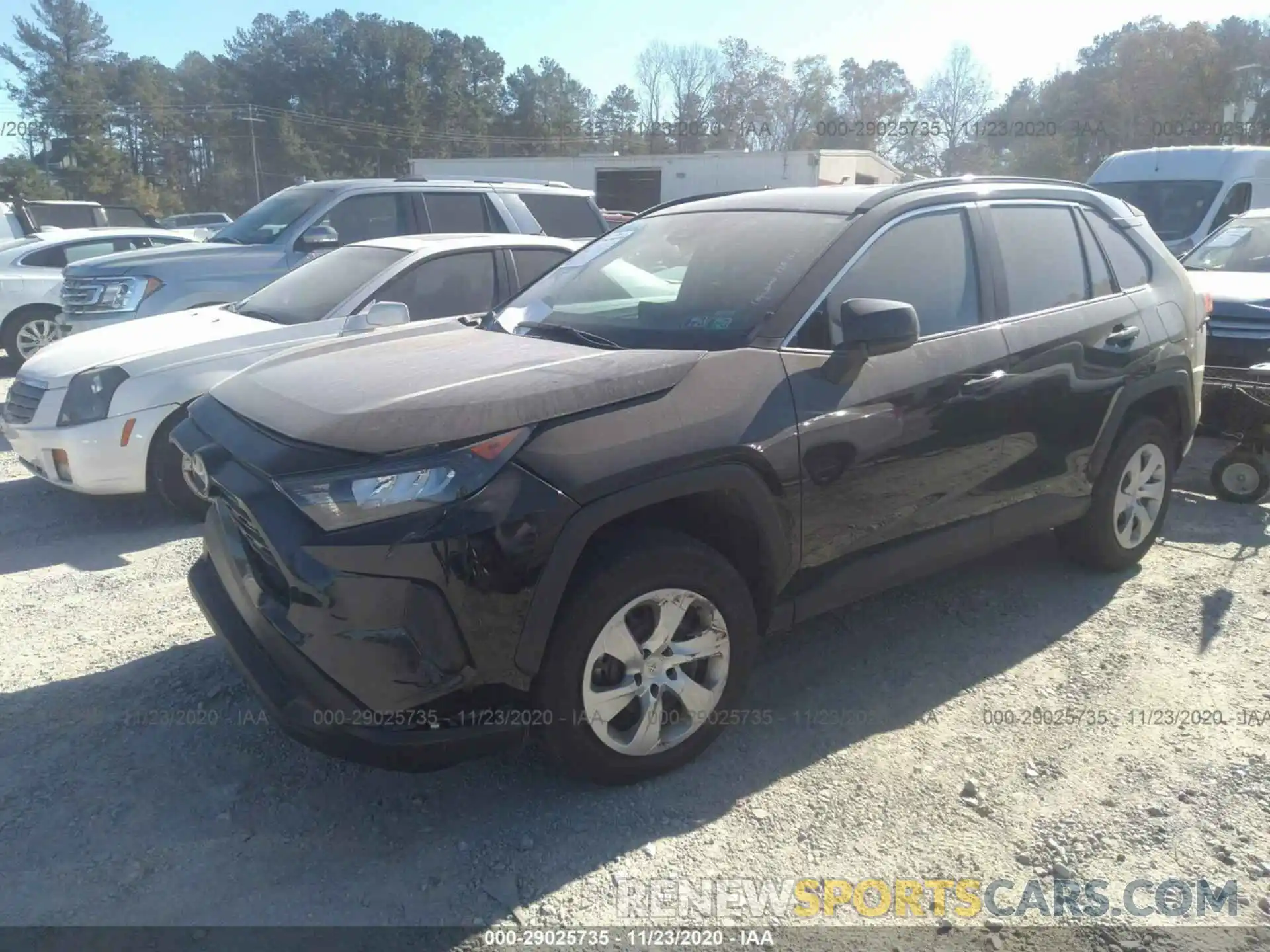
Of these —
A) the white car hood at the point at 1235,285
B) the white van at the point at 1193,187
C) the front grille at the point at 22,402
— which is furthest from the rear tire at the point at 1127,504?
the white van at the point at 1193,187

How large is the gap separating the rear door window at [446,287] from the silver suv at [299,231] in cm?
189

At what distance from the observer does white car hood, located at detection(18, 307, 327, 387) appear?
5512 millimetres

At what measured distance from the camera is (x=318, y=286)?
6398mm

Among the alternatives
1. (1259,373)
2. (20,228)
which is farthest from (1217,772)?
(20,228)

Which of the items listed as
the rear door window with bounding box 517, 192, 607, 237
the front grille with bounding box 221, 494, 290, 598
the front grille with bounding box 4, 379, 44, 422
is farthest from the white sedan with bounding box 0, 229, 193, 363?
the front grille with bounding box 221, 494, 290, 598

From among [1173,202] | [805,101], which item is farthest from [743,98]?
[1173,202]

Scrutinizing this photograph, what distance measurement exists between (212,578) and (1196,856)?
327cm

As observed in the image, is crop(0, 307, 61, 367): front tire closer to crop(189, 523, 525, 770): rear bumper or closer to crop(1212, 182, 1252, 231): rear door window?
crop(189, 523, 525, 770): rear bumper

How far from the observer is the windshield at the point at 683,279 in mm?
3482

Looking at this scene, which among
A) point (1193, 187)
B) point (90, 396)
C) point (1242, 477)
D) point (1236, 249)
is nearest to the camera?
point (90, 396)

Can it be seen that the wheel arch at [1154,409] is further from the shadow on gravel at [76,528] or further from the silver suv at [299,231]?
the silver suv at [299,231]

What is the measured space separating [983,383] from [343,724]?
270cm

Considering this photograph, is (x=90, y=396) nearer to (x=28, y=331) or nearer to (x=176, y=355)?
(x=176, y=355)

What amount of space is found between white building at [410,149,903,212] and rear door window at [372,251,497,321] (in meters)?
23.1
